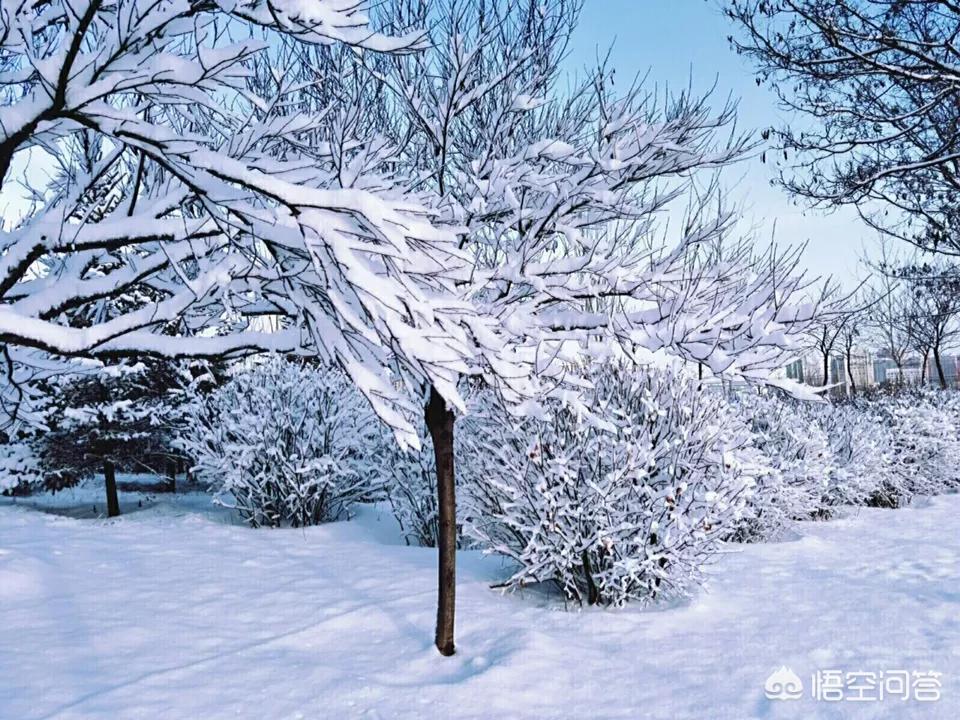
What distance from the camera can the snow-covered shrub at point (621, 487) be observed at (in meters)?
4.97

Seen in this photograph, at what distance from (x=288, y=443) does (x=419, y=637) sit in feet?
17.1

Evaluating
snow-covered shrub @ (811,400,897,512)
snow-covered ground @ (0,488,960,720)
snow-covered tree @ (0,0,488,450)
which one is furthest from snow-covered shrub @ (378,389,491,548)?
snow-covered shrub @ (811,400,897,512)

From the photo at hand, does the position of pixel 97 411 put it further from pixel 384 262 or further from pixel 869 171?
Answer: pixel 869 171

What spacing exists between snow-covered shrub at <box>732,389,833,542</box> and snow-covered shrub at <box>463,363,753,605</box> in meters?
2.57

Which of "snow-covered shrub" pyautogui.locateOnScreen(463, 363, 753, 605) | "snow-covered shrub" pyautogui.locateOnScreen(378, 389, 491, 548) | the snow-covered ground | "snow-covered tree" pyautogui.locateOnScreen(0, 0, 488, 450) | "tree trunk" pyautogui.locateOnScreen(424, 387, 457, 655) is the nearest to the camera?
"snow-covered tree" pyautogui.locateOnScreen(0, 0, 488, 450)

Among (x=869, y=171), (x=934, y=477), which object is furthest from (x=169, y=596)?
(x=934, y=477)

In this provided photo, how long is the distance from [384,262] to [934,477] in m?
11.6

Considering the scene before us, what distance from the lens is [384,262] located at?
2.86m

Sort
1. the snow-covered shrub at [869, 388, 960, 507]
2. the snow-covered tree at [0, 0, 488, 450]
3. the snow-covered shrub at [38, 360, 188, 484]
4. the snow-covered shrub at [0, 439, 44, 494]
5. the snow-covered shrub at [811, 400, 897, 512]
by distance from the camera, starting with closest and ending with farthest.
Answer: the snow-covered tree at [0, 0, 488, 450] < the snow-covered shrub at [811, 400, 897, 512] < the snow-covered shrub at [869, 388, 960, 507] < the snow-covered shrub at [38, 360, 188, 484] < the snow-covered shrub at [0, 439, 44, 494]

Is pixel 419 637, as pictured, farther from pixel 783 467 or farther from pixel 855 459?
pixel 855 459

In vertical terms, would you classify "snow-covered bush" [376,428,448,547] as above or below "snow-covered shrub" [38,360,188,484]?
below

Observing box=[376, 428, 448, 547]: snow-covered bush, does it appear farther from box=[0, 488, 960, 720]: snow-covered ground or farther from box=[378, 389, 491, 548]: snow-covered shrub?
box=[0, 488, 960, 720]: snow-covered ground

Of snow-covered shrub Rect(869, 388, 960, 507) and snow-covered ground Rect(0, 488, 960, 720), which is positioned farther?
snow-covered shrub Rect(869, 388, 960, 507)

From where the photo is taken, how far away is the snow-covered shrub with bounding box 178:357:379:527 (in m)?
9.11
